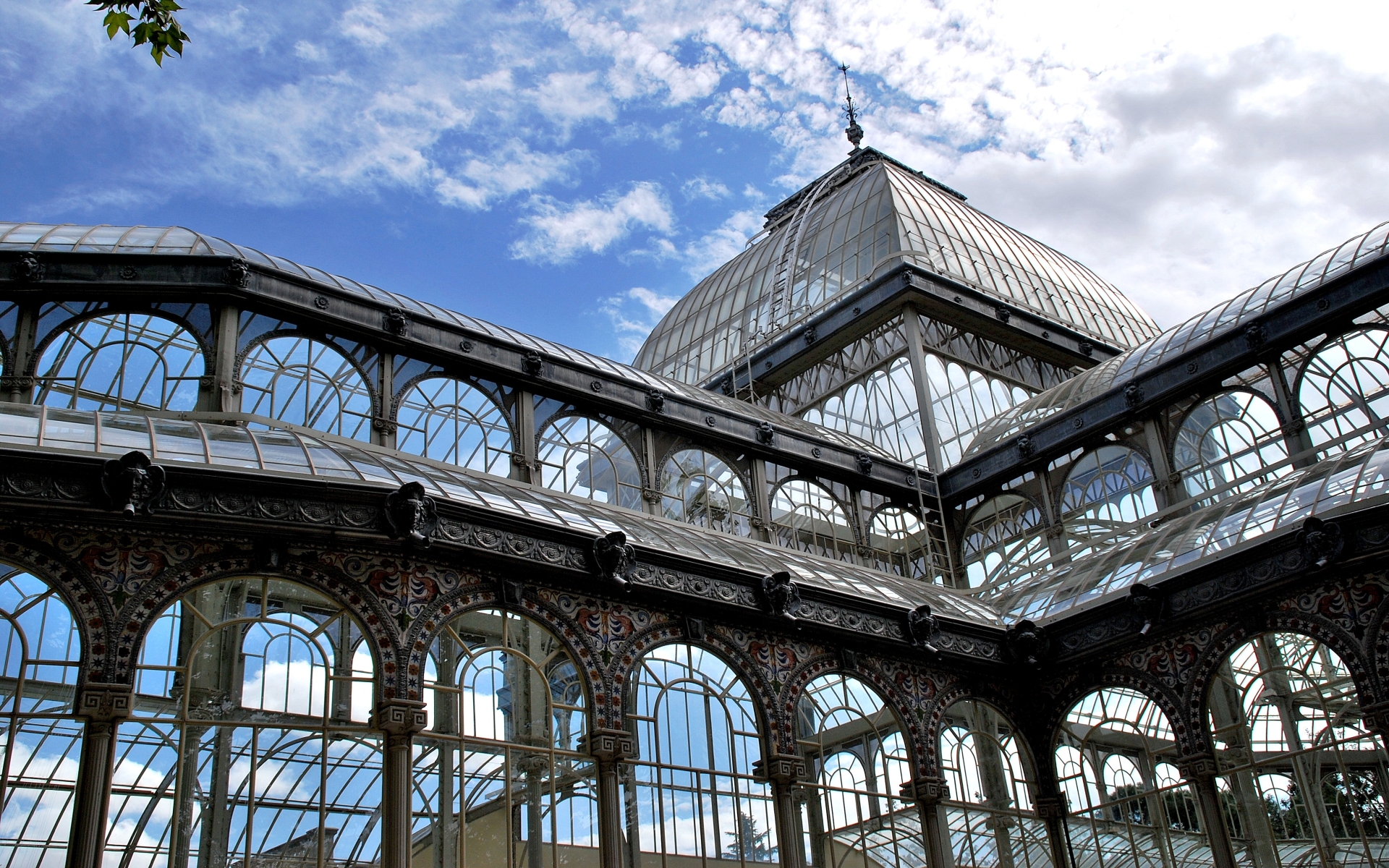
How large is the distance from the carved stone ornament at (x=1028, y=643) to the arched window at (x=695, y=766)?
6.47m

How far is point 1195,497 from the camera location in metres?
28.7

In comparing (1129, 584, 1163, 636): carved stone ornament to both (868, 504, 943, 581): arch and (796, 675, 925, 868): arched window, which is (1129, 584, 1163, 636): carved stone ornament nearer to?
(796, 675, 925, 868): arched window

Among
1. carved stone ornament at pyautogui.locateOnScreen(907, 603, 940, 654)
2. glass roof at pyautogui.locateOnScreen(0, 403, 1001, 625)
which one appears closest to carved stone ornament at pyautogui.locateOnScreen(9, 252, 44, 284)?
glass roof at pyautogui.locateOnScreen(0, 403, 1001, 625)

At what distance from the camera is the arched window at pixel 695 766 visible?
65.9ft

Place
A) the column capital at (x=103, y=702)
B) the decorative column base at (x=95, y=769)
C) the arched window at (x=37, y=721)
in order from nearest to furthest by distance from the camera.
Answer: the decorative column base at (x=95, y=769) < the arched window at (x=37, y=721) < the column capital at (x=103, y=702)

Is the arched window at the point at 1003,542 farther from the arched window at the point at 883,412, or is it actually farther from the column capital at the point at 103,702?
the column capital at the point at 103,702

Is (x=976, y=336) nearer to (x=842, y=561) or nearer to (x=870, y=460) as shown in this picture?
(x=870, y=460)

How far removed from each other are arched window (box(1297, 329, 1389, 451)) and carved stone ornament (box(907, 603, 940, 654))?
31.1ft

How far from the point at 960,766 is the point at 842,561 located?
24.0 ft

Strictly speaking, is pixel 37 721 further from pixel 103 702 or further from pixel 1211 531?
pixel 1211 531

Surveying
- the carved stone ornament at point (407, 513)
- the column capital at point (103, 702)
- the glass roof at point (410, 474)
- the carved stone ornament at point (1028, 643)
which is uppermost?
the glass roof at point (410, 474)

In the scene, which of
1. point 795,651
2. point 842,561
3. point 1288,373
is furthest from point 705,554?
point 1288,373

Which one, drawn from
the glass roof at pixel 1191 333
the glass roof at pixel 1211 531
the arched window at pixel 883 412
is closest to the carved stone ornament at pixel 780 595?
the glass roof at pixel 1211 531

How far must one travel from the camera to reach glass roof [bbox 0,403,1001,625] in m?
18.4
